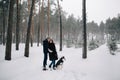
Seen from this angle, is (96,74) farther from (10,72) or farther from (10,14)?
(10,14)

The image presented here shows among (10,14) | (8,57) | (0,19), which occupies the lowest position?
(8,57)

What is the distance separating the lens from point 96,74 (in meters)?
9.86

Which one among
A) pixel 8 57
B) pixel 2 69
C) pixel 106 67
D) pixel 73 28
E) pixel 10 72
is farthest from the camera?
pixel 73 28

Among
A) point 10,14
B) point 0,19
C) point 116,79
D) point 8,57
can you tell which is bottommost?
point 116,79

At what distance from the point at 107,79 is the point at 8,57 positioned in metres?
7.60

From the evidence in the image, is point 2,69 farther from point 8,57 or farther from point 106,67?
point 106,67

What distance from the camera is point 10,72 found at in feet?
31.4

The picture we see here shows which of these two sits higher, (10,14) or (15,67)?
(10,14)

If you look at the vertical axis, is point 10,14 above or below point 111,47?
above

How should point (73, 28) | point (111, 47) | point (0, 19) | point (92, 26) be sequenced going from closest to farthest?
point (111, 47), point (0, 19), point (73, 28), point (92, 26)

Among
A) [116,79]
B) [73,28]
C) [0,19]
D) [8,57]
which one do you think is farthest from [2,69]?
[73,28]

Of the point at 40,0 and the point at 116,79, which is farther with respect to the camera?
the point at 40,0

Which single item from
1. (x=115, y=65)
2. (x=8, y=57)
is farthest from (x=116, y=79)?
(x=8, y=57)

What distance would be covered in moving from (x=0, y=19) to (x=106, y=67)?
37.5m
